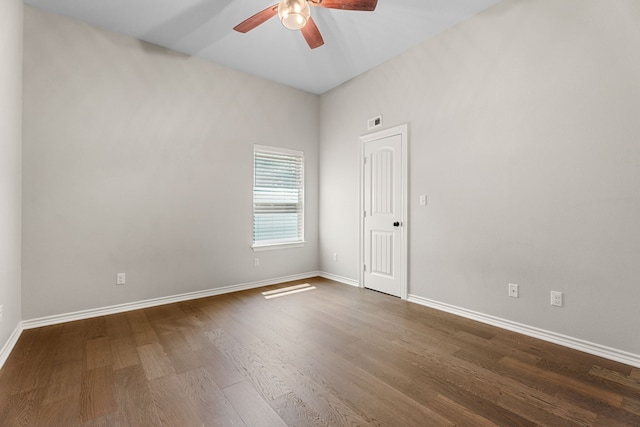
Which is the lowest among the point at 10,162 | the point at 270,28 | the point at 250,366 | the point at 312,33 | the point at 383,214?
the point at 250,366

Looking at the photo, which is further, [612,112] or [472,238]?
[472,238]

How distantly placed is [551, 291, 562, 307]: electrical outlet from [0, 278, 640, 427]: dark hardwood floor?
35cm

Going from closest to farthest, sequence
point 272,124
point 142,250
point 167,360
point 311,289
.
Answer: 1. point 167,360
2. point 142,250
3. point 311,289
4. point 272,124

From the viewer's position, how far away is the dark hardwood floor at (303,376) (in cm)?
166

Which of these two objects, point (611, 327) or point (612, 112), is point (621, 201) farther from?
point (611, 327)

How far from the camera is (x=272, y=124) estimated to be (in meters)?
4.55

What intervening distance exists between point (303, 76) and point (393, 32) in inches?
58.7

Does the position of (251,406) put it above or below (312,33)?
below

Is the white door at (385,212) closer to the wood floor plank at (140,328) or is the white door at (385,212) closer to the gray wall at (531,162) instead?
the gray wall at (531,162)

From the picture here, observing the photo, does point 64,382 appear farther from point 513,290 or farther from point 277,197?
point 513,290

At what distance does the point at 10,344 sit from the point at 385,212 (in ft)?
12.8

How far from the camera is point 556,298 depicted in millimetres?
2590

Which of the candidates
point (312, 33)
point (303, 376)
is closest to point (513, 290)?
point (303, 376)

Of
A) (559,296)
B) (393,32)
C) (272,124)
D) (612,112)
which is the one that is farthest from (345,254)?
(612,112)
